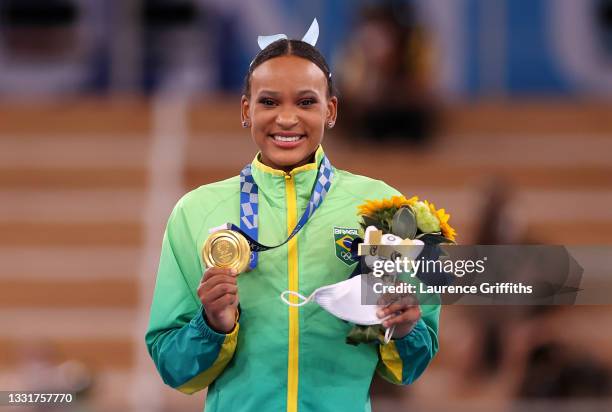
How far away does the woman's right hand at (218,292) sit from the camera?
8.08 feet

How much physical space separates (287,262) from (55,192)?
720 cm

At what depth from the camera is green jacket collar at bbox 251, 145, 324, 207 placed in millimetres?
2693

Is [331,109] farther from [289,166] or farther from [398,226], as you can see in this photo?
[398,226]

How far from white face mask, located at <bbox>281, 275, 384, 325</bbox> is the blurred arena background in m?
4.88

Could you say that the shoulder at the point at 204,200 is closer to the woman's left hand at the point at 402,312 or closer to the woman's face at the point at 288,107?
the woman's face at the point at 288,107

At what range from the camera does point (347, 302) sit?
99.3 inches

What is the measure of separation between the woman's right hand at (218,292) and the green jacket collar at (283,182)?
0.80 ft

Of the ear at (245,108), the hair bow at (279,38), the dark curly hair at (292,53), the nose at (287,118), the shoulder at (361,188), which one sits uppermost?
the hair bow at (279,38)

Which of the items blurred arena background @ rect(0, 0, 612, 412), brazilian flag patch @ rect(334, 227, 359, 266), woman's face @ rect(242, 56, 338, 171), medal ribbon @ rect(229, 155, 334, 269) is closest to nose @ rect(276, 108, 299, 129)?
woman's face @ rect(242, 56, 338, 171)

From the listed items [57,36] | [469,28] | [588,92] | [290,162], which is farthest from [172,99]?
[290,162]

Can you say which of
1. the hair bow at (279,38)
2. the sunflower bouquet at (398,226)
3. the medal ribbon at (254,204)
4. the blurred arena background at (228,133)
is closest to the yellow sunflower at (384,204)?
the sunflower bouquet at (398,226)

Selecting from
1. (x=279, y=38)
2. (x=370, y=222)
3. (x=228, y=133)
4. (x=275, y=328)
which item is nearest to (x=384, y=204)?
(x=370, y=222)

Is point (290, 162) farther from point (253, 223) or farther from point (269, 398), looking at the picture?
point (269, 398)

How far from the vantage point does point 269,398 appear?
2594 millimetres
